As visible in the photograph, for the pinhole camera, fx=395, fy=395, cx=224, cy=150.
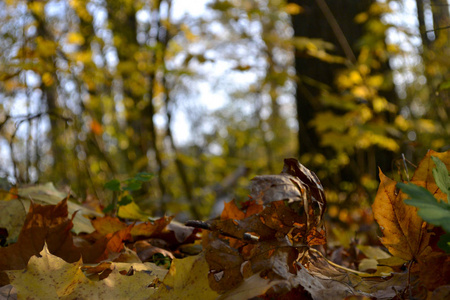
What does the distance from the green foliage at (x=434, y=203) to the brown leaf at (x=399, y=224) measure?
9cm

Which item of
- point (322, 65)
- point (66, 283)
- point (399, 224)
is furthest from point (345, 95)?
point (66, 283)

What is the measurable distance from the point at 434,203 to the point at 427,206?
2cm

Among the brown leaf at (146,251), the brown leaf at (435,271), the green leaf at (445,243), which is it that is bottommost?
the brown leaf at (146,251)

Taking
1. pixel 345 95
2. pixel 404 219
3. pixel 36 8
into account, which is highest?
pixel 36 8

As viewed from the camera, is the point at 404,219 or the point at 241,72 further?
the point at 241,72

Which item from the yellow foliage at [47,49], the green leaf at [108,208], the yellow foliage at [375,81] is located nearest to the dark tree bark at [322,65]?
the yellow foliage at [375,81]

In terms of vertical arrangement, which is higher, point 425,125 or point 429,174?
point 429,174

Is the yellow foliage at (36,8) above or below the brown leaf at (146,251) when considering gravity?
above

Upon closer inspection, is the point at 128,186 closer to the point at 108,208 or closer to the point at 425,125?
the point at 108,208

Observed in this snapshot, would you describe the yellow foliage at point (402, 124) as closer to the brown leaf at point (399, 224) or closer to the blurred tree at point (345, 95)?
the blurred tree at point (345, 95)

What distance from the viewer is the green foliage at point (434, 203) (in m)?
0.48

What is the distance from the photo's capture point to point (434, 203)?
1.70 feet

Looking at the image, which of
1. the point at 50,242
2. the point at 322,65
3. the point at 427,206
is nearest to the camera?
the point at 427,206

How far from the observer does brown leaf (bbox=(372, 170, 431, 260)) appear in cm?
68
